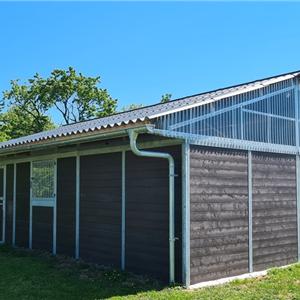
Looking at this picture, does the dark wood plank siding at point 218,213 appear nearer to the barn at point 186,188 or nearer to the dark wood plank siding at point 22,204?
the barn at point 186,188

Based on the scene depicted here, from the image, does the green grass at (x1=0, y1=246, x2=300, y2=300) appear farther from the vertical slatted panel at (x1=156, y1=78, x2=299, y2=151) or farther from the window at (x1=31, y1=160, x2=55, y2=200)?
the vertical slatted panel at (x1=156, y1=78, x2=299, y2=151)

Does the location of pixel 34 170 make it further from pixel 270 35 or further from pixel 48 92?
pixel 48 92

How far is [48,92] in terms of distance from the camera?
31266 millimetres

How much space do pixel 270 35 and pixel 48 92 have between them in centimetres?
2336

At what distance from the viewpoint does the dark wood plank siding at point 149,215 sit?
22.1 feet

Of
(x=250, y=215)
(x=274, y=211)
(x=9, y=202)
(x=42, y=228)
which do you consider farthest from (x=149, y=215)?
(x=9, y=202)

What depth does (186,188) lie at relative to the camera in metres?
6.53

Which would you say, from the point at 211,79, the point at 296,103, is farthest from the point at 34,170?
the point at 211,79

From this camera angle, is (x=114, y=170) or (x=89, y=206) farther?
(x=89, y=206)

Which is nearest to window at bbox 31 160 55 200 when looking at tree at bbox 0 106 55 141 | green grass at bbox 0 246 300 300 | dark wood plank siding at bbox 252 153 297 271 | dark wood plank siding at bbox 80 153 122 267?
dark wood plank siding at bbox 80 153 122 267

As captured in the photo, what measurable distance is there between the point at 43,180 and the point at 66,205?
106 cm

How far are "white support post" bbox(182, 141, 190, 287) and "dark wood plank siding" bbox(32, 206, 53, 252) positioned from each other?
3776mm

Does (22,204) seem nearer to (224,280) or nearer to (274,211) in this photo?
(224,280)

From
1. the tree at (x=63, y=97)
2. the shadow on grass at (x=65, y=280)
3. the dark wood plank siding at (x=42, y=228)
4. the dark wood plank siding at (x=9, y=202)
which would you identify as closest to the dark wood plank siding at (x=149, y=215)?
the shadow on grass at (x=65, y=280)
